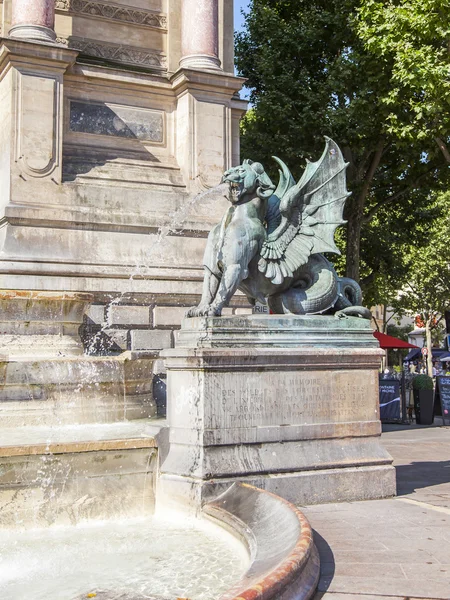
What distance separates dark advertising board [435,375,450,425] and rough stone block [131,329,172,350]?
9.70 m

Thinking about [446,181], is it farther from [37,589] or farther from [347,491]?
[37,589]

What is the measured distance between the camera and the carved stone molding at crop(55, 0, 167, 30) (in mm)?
13461

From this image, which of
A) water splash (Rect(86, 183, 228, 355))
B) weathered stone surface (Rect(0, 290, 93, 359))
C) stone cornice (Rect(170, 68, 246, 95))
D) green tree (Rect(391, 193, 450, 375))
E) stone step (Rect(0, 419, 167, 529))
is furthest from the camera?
green tree (Rect(391, 193, 450, 375))

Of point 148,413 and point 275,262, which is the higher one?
point 275,262

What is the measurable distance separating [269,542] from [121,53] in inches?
426

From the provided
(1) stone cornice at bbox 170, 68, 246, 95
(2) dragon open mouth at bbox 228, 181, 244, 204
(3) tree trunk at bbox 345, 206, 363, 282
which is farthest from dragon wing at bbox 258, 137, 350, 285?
(3) tree trunk at bbox 345, 206, 363, 282

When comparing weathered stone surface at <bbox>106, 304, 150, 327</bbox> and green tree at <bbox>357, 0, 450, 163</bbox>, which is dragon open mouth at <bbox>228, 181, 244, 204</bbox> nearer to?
weathered stone surface at <bbox>106, 304, 150, 327</bbox>

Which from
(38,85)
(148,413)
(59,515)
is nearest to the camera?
(59,515)

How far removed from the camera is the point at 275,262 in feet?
25.0

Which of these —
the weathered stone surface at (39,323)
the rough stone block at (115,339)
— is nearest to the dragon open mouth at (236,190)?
the weathered stone surface at (39,323)

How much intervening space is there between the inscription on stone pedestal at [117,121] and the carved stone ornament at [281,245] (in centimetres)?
593

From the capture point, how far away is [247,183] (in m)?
7.50

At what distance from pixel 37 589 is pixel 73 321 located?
580cm

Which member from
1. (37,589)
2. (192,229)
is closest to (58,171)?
(192,229)
